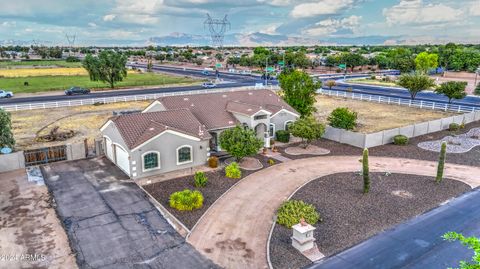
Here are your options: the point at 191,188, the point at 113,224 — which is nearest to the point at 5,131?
the point at 113,224

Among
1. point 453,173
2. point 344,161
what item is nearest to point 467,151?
point 453,173

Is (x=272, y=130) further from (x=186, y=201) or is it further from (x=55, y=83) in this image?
(x=55, y=83)

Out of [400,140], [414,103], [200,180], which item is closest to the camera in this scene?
[200,180]

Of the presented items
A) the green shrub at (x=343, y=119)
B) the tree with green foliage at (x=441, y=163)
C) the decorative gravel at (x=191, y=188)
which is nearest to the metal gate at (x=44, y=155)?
the decorative gravel at (x=191, y=188)

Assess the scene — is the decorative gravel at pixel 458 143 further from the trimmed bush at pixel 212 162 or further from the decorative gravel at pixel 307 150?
the trimmed bush at pixel 212 162

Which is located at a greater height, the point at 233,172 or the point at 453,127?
the point at 453,127

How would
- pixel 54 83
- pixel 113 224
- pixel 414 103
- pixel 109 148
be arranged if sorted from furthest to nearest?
pixel 54 83 → pixel 414 103 → pixel 109 148 → pixel 113 224

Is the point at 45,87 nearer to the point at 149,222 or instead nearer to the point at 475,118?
the point at 149,222
